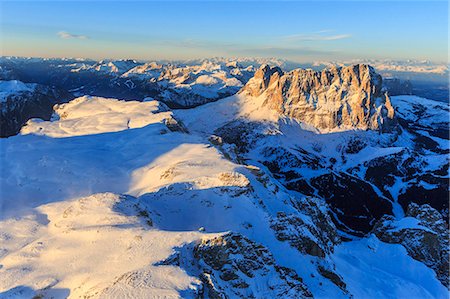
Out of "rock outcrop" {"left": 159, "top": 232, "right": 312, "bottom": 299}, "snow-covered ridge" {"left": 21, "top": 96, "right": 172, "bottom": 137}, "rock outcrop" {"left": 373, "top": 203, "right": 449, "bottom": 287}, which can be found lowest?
"rock outcrop" {"left": 373, "top": 203, "right": 449, "bottom": 287}

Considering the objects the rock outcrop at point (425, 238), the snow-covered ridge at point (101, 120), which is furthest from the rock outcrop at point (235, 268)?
the snow-covered ridge at point (101, 120)

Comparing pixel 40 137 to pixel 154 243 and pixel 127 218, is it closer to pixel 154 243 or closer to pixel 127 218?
pixel 127 218

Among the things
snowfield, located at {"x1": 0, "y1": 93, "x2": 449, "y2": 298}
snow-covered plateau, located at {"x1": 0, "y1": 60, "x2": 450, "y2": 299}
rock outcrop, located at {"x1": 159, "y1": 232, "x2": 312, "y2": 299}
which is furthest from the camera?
snow-covered plateau, located at {"x1": 0, "y1": 60, "x2": 450, "y2": 299}

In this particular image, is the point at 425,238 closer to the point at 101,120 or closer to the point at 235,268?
the point at 235,268

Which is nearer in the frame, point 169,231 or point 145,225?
point 169,231

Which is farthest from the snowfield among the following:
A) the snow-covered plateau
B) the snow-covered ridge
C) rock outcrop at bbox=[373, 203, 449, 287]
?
the snow-covered ridge

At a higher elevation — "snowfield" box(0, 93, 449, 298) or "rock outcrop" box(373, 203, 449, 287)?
"snowfield" box(0, 93, 449, 298)

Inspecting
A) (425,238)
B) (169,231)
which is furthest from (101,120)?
(425,238)

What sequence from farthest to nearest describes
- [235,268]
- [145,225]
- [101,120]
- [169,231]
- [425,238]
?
[101,120], [425,238], [145,225], [169,231], [235,268]

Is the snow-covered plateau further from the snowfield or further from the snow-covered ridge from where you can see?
the snow-covered ridge

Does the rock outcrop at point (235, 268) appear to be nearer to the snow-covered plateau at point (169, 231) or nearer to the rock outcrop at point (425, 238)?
the snow-covered plateau at point (169, 231)

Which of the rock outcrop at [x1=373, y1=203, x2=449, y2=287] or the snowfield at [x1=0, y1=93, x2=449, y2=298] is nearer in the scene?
the snowfield at [x1=0, y1=93, x2=449, y2=298]
